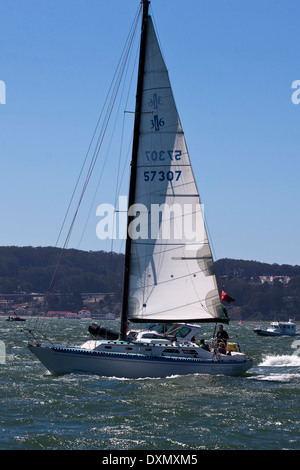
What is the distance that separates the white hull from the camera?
25250 mm

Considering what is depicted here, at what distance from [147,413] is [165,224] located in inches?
405

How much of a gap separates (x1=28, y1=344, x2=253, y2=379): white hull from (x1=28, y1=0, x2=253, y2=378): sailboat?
1.28 m

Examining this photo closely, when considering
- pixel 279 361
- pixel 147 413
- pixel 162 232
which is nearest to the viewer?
pixel 147 413

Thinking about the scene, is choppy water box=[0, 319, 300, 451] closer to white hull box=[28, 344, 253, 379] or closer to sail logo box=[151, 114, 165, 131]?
white hull box=[28, 344, 253, 379]

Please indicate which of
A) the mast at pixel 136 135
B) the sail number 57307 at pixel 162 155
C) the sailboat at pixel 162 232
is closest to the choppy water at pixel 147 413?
the sailboat at pixel 162 232

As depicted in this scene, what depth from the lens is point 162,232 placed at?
90.5 ft

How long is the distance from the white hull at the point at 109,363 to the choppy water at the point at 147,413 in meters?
0.41

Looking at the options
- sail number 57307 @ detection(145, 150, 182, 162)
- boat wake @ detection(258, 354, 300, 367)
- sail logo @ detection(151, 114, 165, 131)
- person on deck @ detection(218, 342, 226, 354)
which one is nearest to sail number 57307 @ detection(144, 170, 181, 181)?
sail number 57307 @ detection(145, 150, 182, 162)

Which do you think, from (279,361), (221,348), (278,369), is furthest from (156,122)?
(279,361)

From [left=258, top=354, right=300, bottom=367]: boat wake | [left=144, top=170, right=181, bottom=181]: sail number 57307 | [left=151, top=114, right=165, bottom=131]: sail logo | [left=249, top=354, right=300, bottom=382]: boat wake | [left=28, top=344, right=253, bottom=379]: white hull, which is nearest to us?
[left=28, top=344, right=253, bottom=379]: white hull

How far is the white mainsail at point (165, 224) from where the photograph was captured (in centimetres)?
2733

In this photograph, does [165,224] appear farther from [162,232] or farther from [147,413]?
[147,413]
